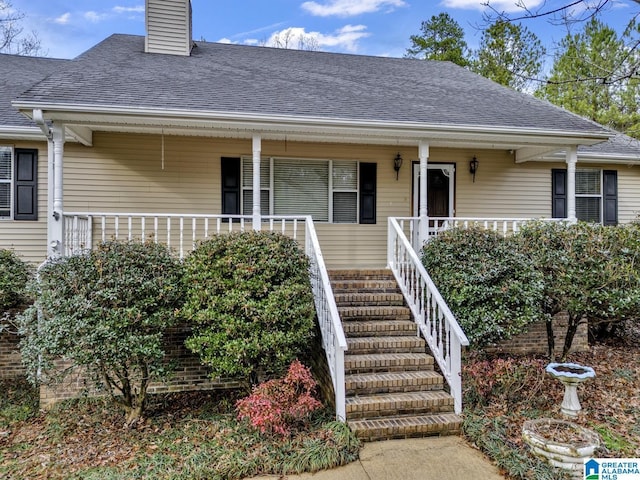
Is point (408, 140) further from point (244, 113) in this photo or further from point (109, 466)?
point (109, 466)

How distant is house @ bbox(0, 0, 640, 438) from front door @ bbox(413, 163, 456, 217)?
32 millimetres

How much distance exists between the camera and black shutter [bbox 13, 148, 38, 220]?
7.46m

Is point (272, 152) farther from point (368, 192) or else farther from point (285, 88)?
point (368, 192)

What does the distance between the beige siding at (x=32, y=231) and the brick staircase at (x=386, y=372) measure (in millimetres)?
5204

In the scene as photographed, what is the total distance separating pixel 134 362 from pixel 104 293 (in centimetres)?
95

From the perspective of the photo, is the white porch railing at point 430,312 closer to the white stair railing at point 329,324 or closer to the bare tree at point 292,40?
the white stair railing at point 329,324

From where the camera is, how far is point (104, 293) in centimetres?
476

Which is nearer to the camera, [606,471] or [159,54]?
[606,471]

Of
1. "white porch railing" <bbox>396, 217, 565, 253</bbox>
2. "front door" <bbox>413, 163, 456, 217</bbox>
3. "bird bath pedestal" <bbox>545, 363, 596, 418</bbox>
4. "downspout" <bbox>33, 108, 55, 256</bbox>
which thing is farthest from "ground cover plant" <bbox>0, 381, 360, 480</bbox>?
"front door" <bbox>413, 163, 456, 217</bbox>

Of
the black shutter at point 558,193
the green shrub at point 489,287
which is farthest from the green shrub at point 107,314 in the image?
the black shutter at point 558,193

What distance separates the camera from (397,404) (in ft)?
16.1

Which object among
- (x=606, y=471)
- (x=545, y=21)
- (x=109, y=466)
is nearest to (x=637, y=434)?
(x=606, y=471)

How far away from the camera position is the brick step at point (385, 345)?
5.59 metres

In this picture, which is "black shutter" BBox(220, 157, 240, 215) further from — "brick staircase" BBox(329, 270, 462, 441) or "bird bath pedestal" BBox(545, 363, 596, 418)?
"bird bath pedestal" BBox(545, 363, 596, 418)
